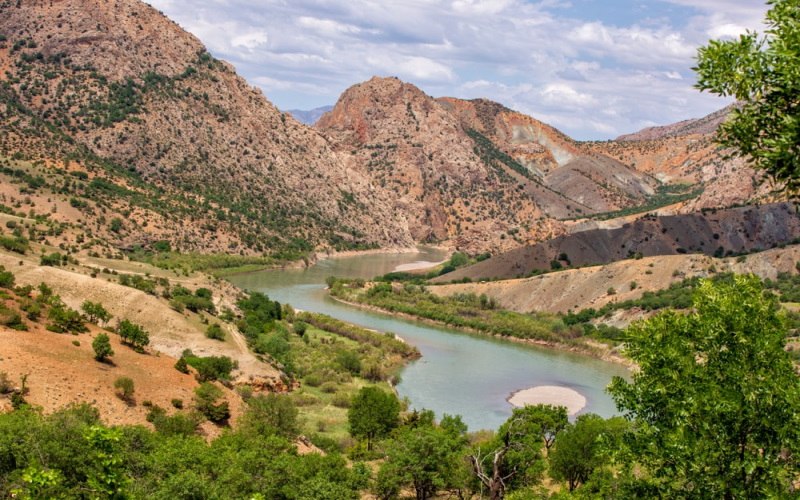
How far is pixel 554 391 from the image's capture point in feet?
171

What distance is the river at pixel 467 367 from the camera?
4766cm

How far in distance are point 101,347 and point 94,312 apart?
303 inches

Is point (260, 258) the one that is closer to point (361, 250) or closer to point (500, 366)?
point (361, 250)

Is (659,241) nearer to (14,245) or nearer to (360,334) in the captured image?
(360,334)

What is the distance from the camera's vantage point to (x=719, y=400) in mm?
8734

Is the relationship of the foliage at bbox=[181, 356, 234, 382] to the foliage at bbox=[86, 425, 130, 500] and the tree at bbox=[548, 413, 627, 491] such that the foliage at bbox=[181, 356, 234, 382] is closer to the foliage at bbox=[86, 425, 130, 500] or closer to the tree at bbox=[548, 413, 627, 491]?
the tree at bbox=[548, 413, 627, 491]

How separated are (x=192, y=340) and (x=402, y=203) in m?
134

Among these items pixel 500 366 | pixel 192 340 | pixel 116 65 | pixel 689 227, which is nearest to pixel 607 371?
pixel 500 366

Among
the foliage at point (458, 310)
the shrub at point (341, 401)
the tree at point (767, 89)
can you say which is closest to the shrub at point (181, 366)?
the shrub at point (341, 401)

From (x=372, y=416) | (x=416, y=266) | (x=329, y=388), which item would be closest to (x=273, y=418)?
(x=372, y=416)

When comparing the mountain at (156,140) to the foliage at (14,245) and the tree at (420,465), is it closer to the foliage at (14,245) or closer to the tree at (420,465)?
the foliage at (14,245)

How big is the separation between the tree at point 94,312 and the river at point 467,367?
2002cm

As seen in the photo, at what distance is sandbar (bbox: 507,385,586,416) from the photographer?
47.9 meters

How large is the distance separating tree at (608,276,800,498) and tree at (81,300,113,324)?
3394 centimetres
